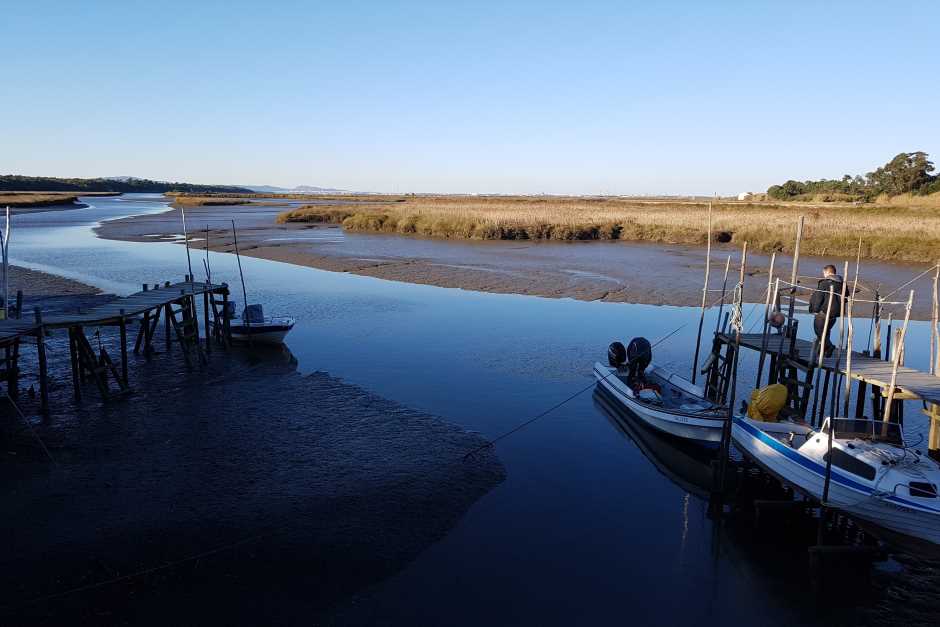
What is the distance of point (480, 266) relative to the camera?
41.8 metres

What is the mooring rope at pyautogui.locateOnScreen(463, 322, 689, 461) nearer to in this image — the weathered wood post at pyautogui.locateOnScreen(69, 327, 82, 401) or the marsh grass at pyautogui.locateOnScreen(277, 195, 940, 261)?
the weathered wood post at pyautogui.locateOnScreen(69, 327, 82, 401)

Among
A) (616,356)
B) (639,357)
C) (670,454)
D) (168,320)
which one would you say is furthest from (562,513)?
(168,320)

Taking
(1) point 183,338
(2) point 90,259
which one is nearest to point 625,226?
(2) point 90,259

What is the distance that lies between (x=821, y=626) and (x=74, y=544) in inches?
408

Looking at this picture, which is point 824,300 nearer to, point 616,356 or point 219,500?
point 616,356

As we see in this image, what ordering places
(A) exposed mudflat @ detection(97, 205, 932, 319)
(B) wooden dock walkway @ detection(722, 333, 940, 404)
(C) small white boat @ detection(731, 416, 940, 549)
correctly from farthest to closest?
1. (A) exposed mudflat @ detection(97, 205, 932, 319)
2. (B) wooden dock walkway @ detection(722, 333, 940, 404)
3. (C) small white boat @ detection(731, 416, 940, 549)

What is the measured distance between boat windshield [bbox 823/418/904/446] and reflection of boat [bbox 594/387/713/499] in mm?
2685

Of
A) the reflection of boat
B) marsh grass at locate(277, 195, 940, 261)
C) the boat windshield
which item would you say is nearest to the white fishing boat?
the reflection of boat

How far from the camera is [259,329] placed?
21.8 metres

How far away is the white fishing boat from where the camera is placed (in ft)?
46.3

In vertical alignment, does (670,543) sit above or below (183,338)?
below

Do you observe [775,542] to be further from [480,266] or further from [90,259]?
[90,259]

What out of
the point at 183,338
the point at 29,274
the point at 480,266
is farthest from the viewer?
the point at 480,266

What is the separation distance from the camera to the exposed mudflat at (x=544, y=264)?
1298 inches
